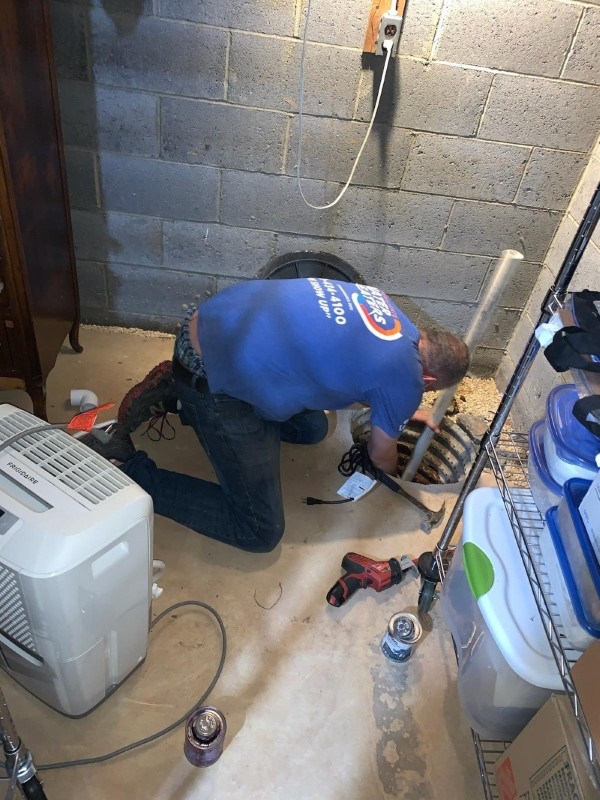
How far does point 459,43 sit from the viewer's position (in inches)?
71.4

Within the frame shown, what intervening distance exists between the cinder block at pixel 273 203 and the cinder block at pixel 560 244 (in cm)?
83

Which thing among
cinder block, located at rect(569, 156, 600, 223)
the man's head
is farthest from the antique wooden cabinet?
cinder block, located at rect(569, 156, 600, 223)

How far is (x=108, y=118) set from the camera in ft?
6.48

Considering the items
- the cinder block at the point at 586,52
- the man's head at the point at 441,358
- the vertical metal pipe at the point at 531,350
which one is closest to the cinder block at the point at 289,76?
the cinder block at the point at 586,52

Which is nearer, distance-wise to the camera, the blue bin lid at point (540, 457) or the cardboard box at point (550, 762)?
Answer: the cardboard box at point (550, 762)

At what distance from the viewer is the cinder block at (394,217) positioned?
6.92 ft

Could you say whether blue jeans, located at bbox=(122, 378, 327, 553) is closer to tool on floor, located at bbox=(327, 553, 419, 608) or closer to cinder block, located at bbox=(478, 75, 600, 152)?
tool on floor, located at bbox=(327, 553, 419, 608)

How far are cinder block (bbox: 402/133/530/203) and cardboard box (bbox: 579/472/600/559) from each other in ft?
4.70

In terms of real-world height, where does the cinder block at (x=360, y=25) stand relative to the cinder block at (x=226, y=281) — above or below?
above

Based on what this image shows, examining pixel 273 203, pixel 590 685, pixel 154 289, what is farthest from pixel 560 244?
pixel 590 685

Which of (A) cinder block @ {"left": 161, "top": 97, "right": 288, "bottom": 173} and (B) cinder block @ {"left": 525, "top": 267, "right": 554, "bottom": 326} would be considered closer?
(A) cinder block @ {"left": 161, "top": 97, "right": 288, "bottom": 173}

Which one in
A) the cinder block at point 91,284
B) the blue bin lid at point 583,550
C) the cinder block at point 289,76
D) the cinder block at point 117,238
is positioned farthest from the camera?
the cinder block at point 91,284

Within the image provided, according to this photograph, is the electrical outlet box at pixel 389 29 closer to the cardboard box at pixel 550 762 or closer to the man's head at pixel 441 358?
the man's head at pixel 441 358

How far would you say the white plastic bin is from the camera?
110 cm
